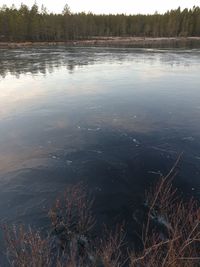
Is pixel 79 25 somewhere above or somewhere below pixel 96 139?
above

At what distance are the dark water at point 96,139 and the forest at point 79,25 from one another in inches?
3047

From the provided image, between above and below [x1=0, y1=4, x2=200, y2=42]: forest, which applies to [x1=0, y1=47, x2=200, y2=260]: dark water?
below

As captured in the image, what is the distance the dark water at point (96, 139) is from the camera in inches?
570

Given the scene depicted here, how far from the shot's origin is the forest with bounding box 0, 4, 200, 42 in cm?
10731

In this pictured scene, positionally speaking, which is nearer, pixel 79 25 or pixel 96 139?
pixel 96 139

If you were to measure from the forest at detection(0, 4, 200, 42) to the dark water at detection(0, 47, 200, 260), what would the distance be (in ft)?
254

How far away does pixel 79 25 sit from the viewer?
132 m

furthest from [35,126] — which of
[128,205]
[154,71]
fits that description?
[154,71]

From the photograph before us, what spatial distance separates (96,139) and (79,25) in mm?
122020

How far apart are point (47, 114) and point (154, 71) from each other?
25768mm

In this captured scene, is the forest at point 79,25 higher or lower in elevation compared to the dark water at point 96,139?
higher

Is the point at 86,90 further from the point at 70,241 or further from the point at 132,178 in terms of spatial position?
the point at 70,241

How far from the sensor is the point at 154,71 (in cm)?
4653

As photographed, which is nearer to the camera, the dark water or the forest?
the dark water
